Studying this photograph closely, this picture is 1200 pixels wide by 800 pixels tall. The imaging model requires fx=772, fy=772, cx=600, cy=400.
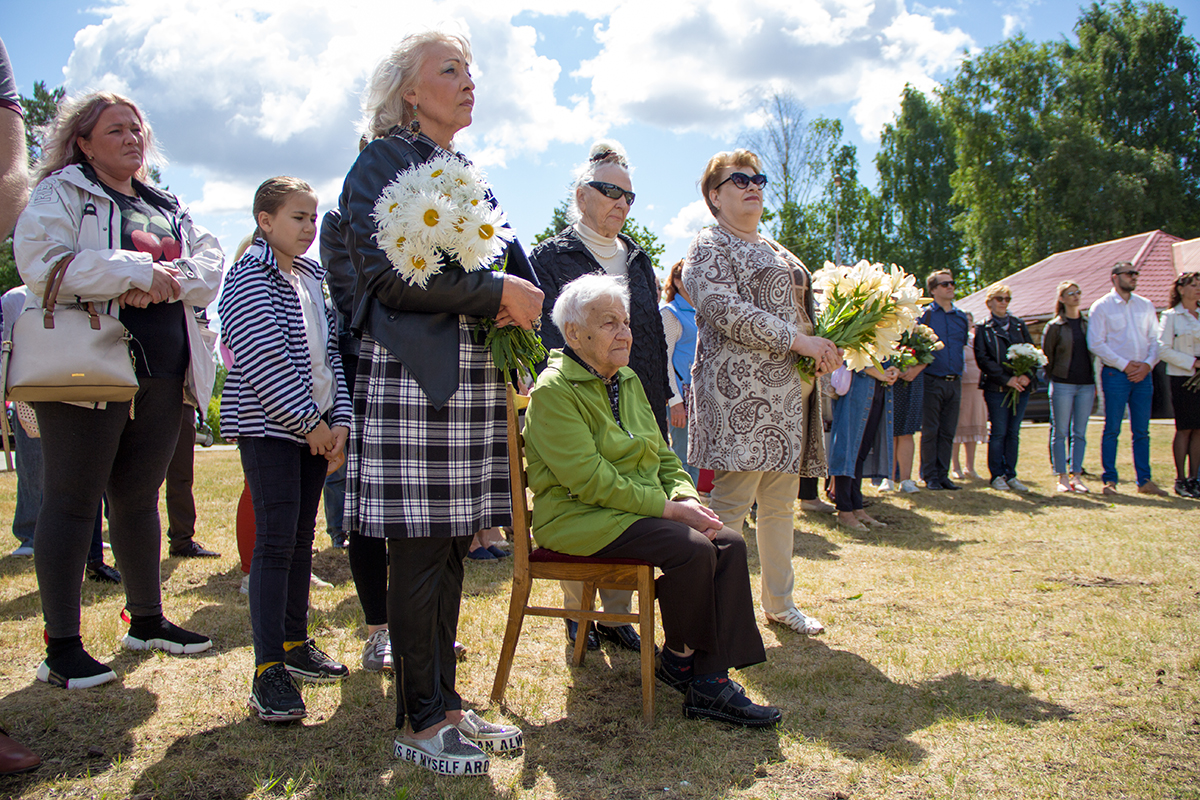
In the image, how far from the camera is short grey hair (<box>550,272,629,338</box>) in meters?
2.95

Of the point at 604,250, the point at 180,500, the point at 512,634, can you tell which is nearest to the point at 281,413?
the point at 512,634

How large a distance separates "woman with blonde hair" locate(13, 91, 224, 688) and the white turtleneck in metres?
1.61

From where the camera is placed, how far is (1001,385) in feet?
29.5

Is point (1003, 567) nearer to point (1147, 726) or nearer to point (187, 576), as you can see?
point (1147, 726)

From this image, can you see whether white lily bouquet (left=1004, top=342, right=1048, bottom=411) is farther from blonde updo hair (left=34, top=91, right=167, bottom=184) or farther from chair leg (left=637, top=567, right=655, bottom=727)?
blonde updo hair (left=34, top=91, right=167, bottom=184)

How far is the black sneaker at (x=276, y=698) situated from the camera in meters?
2.65

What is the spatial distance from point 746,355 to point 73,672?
3096mm

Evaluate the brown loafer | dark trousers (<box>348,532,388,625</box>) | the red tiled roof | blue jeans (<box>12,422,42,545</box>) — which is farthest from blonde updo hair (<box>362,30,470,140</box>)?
the red tiled roof

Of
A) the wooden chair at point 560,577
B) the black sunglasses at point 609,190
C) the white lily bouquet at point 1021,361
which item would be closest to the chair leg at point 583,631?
the wooden chair at point 560,577

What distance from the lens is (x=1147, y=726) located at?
2656mm

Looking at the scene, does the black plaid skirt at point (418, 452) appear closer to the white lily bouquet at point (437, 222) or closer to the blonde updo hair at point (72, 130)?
the white lily bouquet at point (437, 222)

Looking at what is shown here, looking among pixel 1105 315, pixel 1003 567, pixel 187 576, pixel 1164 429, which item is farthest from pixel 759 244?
pixel 1164 429

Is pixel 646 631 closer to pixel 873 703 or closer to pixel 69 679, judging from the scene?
pixel 873 703

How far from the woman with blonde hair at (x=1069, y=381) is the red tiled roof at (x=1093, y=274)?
14.1 metres
